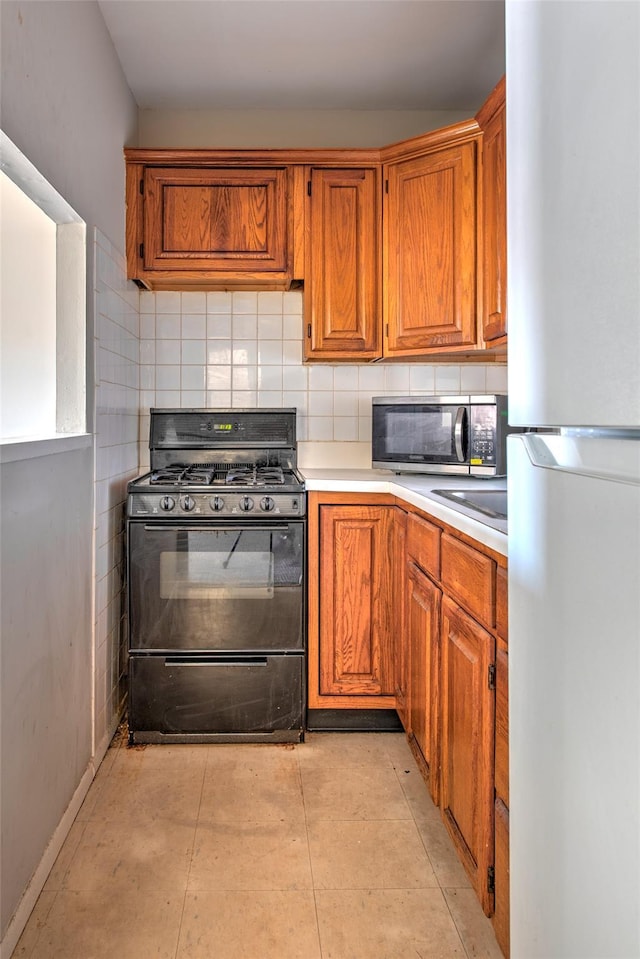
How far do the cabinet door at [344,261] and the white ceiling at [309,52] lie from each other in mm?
385

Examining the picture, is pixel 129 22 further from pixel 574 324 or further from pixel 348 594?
pixel 574 324

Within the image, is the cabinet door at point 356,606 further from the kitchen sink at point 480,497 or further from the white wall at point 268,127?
the white wall at point 268,127

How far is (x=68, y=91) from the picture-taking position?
1.91 m

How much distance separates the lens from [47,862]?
65.9 inches

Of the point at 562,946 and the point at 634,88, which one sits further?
the point at 562,946

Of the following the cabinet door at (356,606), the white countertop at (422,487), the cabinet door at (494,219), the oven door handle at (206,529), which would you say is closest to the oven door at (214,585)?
the oven door handle at (206,529)

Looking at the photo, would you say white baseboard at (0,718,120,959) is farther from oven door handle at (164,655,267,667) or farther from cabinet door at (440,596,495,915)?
cabinet door at (440,596,495,915)

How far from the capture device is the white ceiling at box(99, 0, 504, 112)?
226cm

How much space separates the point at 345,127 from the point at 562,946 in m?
3.05

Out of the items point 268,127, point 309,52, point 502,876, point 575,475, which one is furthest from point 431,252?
point 575,475

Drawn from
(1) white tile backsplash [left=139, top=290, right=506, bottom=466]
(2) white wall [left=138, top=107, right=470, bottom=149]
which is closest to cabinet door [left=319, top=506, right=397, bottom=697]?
(1) white tile backsplash [left=139, top=290, right=506, bottom=466]

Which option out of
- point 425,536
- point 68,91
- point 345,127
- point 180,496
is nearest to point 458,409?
point 425,536

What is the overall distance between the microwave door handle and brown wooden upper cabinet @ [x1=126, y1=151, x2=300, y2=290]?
89 cm

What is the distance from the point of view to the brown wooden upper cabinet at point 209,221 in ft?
8.82
